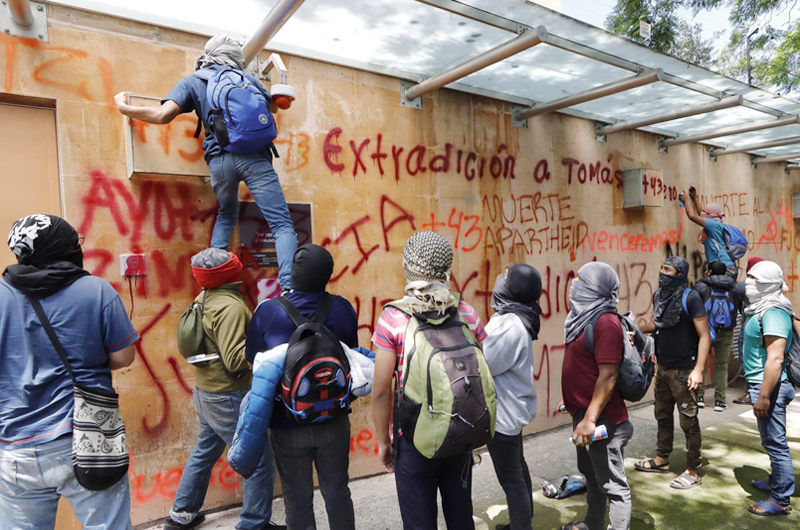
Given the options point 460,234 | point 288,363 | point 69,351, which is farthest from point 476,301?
point 69,351

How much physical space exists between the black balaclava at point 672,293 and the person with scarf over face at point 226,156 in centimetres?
305

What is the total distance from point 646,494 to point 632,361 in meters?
1.78

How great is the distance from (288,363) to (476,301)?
295 cm

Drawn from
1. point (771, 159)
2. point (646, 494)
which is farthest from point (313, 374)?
point (771, 159)

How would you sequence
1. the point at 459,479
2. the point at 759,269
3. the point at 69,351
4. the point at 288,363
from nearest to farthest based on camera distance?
the point at 69,351, the point at 288,363, the point at 459,479, the point at 759,269

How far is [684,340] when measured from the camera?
13.6ft

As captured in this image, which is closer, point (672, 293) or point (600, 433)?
point (600, 433)

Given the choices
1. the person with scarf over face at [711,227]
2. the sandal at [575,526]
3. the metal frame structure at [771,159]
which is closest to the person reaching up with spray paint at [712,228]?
the person with scarf over face at [711,227]

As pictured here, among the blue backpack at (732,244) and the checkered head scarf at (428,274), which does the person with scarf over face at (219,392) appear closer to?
the checkered head scarf at (428,274)

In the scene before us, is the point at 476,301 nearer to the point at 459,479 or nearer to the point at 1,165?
the point at 459,479

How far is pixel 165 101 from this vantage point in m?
3.05

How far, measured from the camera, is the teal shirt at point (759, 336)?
3539 millimetres

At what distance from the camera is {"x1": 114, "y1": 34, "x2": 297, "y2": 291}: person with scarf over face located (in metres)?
3.03

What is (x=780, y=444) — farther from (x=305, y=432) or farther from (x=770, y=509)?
(x=305, y=432)
